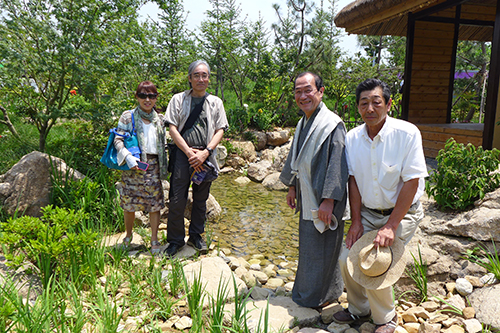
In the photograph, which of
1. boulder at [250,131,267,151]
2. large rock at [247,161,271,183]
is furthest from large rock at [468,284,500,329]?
boulder at [250,131,267,151]

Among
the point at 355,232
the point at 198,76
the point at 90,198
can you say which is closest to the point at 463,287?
the point at 355,232

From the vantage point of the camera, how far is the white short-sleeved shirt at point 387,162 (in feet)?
7.15

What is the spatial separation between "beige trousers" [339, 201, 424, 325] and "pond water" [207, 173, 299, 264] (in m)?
1.57

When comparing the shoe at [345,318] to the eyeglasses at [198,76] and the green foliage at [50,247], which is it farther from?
the eyeglasses at [198,76]

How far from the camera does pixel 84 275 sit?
2752 mm

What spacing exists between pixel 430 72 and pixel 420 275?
6823 mm

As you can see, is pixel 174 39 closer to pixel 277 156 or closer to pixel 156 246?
pixel 277 156

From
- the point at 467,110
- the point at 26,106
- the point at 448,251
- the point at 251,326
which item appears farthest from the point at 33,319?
the point at 467,110

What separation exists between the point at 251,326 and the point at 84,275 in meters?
1.33

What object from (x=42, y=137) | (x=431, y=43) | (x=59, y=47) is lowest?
(x=42, y=137)

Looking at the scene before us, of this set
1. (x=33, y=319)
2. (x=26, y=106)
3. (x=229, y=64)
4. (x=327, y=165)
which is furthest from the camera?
(x=229, y=64)

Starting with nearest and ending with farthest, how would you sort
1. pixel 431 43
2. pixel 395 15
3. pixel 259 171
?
1. pixel 395 15
2. pixel 259 171
3. pixel 431 43

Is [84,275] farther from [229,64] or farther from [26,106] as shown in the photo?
[229,64]

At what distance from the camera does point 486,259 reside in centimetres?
309
